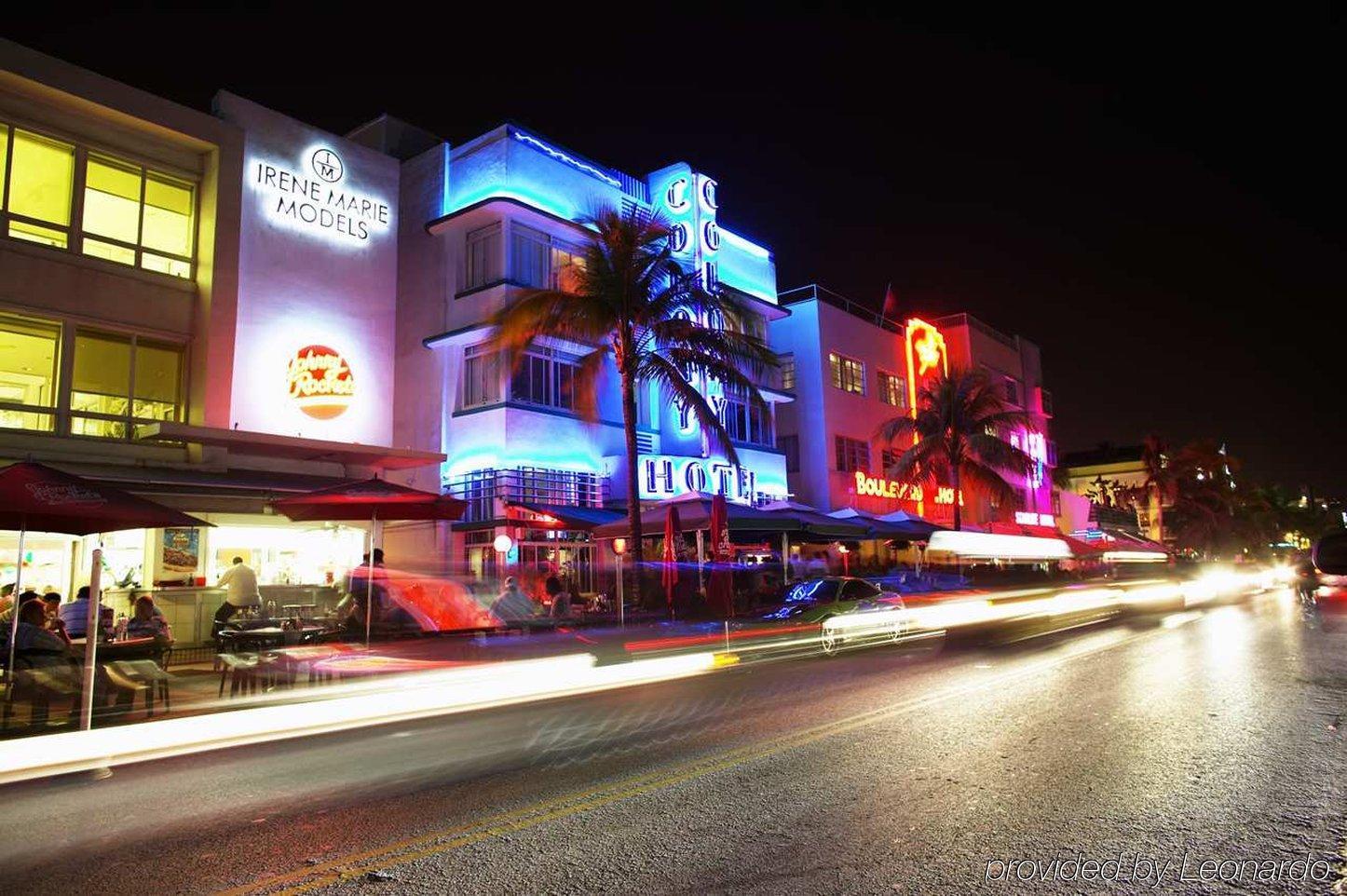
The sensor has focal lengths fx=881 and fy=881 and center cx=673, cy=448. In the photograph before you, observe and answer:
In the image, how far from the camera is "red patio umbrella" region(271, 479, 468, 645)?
13266 millimetres

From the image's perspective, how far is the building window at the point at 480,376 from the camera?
23219 mm

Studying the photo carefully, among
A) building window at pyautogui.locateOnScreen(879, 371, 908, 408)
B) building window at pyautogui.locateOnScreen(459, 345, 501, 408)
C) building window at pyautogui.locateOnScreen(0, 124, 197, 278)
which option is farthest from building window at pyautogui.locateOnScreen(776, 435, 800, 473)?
building window at pyautogui.locateOnScreen(0, 124, 197, 278)

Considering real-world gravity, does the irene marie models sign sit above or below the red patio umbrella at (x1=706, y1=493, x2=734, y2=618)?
above

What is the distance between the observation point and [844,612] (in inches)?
646

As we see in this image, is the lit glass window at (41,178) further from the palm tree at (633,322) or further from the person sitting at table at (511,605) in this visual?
the person sitting at table at (511,605)

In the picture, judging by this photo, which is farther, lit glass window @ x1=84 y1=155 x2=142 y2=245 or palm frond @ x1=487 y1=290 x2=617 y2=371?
palm frond @ x1=487 y1=290 x2=617 y2=371

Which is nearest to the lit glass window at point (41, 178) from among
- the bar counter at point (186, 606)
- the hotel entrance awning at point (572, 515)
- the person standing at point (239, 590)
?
the bar counter at point (186, 606)

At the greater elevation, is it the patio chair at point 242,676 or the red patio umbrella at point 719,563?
the red patio umbrella at point 719,563

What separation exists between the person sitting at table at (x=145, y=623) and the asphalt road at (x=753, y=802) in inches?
205

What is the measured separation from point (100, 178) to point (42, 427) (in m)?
5.64

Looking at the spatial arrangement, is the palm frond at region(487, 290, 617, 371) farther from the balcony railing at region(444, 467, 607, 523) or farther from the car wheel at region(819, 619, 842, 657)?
the car wheel at region(819, 619, 842, 657)

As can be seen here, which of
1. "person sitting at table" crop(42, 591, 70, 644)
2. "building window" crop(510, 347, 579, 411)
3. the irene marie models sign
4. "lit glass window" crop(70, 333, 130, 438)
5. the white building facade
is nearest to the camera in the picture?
"person sitting at table" crop(42, 591, 70, 644)

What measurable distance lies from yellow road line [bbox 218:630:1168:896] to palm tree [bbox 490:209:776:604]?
11611 mm

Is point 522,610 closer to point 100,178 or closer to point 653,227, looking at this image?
point 653,227
